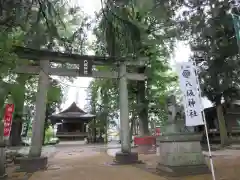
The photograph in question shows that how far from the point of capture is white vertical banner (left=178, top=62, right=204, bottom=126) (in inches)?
213

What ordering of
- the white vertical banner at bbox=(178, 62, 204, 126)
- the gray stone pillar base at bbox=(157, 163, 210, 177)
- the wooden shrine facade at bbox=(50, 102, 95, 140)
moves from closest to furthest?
the white vertical banner at bbox=(178, 62, 204, 126) < the gray stone pillar base at bbox=(157, 163, 210, 177) < the wooden shrine facade at bbox=(50, 102, 95, 140)

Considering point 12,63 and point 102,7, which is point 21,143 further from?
point 102,7

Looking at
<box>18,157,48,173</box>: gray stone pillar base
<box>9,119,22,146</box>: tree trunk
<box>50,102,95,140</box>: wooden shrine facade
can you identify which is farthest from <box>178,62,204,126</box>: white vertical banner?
<box>50,102,95,140</box>: wooden shrine facade

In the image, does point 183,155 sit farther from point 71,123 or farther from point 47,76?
point 71,123

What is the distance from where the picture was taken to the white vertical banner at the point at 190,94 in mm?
5422

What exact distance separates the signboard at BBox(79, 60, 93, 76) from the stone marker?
3995 millimetres

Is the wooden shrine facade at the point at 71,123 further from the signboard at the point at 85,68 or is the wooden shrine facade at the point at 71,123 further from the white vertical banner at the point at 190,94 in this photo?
the white vertical banner at the point at 190,94

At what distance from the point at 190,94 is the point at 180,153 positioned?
178cm

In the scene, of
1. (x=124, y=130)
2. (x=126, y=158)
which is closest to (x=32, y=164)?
(x=126, y=158)

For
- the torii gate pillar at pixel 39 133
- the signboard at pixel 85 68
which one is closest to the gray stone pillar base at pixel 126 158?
the torii gate pillar at pixel 39 133

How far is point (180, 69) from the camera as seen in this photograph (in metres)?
5.90

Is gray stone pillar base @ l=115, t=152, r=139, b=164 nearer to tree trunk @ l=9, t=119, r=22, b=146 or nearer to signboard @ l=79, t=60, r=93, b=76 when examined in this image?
signboard @ l=79, t=60, r=93, b=76

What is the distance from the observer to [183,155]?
609 cm

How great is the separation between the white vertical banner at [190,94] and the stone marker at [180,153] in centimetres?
99
